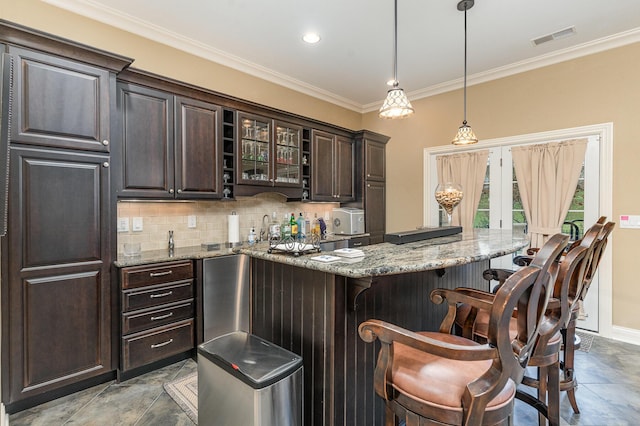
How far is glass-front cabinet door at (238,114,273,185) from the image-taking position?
3.44m

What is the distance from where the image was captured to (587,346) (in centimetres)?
312

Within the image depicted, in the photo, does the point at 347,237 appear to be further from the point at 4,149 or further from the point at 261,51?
the point at 4,149

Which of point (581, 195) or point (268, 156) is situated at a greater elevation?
point (268, 156)

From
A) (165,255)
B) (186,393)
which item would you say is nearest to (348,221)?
(165,255)

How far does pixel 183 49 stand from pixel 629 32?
183 inches

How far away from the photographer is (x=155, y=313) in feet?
8.44

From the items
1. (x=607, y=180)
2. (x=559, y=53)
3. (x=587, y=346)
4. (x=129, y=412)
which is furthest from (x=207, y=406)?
(x=559, y=53)

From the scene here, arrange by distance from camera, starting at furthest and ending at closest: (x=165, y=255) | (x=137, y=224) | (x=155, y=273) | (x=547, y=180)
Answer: (x=547, y=180) < (x=137, y=224) < (x=165, y=255) < (x=155, y=273)

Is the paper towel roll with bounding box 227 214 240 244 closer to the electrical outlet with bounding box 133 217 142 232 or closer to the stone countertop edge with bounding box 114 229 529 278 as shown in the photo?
the electrical outlet with bounding box 133 217 142 232

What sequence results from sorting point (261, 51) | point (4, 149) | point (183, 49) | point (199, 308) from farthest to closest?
point (261, 51) < point (183, 49) < point (199, 308) < point (4, 149)

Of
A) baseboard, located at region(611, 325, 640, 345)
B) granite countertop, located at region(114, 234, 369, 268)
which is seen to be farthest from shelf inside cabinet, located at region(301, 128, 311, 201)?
baseboard, located at region(611, 325, 640, 345)

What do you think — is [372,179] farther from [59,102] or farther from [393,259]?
[59,102]

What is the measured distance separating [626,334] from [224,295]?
4.16 metres

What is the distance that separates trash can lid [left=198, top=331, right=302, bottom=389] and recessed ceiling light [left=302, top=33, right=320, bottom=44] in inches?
117
